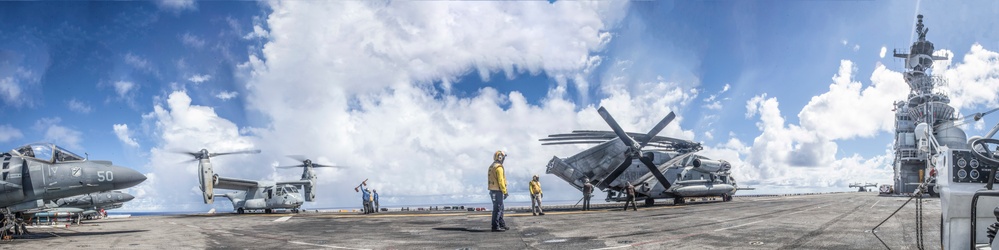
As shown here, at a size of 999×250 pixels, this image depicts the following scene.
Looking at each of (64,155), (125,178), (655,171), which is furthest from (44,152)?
(655,171)

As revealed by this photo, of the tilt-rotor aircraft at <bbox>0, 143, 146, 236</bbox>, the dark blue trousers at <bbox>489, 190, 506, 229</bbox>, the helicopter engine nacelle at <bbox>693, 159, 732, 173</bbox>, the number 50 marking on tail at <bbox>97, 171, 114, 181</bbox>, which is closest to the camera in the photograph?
the dark blue trousers at <bbox>489, 190, 506, 229</bbox>

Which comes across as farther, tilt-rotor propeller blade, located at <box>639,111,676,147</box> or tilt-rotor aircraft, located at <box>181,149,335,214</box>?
tilt-rotor aircraft, located at <box>181,149,335,214</box>

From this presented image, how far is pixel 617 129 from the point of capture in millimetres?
26938

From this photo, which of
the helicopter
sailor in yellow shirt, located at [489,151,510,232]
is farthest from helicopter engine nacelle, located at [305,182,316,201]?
sailor in yellow shirt, located at [489,151,510,232]

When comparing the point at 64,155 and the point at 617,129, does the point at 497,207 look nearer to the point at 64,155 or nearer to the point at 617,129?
the point at 64,155

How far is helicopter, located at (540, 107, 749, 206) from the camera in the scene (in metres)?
26.2

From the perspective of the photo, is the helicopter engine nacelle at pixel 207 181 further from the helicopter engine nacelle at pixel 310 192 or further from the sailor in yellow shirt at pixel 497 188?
the sailor in yellow shirt at pixel 497 188

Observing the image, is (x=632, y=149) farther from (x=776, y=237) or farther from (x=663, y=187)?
(x=776, y=237)

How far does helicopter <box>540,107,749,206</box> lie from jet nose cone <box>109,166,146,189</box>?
17409 mm

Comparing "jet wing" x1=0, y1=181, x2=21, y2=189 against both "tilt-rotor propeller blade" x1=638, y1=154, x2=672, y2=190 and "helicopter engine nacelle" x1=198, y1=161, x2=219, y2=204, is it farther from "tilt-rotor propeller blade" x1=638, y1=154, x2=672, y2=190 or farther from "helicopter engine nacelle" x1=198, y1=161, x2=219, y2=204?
"tilt-rotor propeller blade" x1=638, y1=154, x2=672, y2=190

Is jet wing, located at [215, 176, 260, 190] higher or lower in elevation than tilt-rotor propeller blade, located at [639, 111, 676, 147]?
lower

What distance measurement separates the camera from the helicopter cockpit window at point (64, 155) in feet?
46.4

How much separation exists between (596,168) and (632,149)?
2.15m

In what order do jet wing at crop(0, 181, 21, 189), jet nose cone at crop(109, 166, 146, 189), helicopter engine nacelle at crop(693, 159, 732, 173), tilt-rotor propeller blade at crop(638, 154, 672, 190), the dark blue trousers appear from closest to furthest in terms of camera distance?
the dark blue trousers → jet wing at crop(0, 181, 21, 189) → jet nose cone at crop(109, 166, 146, 189) → tilt-rotor propeller blade at crop(638, 154, 672, 190) → helicopter engine nacelle at crop(693, 159, 732, 173)
